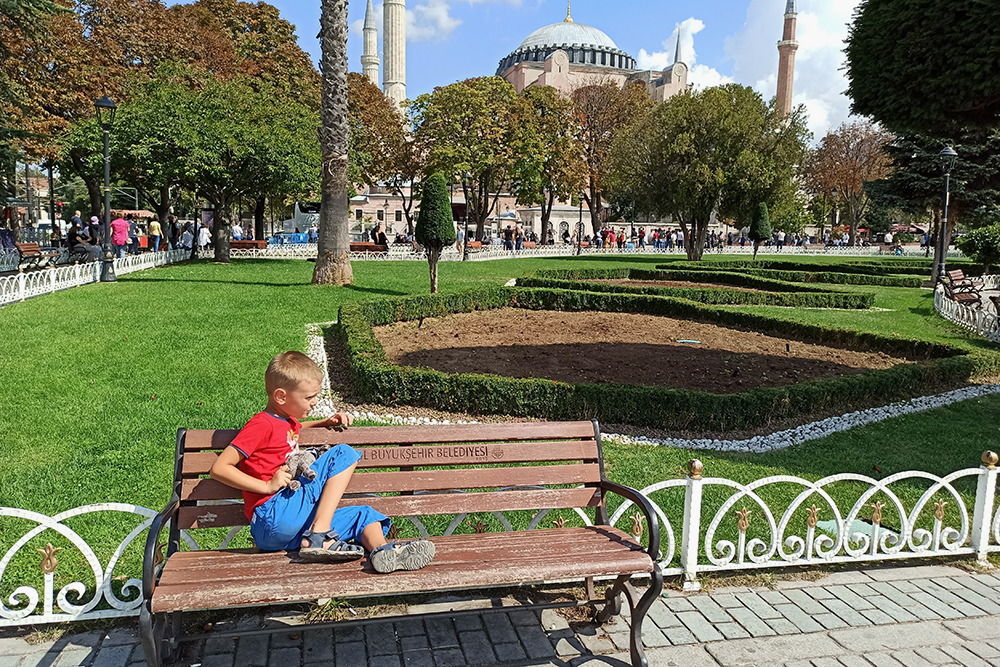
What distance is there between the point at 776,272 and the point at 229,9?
1133 inches

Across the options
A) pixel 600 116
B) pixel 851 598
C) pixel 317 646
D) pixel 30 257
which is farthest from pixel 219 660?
pixel 600 116

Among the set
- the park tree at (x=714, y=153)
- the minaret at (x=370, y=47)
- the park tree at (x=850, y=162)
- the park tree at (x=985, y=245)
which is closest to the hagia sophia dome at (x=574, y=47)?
the minaret at (x=370, y=47)

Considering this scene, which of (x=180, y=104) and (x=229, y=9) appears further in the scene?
(x=229, y=9)

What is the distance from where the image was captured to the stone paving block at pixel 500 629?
3.18 m

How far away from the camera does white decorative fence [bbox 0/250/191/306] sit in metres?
12.3

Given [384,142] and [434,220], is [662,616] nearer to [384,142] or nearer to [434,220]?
[434,220]

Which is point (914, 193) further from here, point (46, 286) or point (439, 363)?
point (46, 286)

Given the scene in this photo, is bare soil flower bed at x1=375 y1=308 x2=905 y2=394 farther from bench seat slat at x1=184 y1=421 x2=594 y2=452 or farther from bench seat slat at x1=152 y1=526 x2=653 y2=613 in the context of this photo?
bench seat slat at x1=152 y1=526 x2=653 y2=613

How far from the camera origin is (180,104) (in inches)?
831

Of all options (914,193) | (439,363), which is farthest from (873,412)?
(914,193)

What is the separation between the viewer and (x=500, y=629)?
3.27 m

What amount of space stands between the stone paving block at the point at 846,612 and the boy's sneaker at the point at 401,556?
208cm

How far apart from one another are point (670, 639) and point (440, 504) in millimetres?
1216

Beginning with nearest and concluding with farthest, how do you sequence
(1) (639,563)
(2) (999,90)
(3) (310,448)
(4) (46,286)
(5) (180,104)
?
(1) (639,563) < (3) (310,448) < (2) (999,90) < (4) (46,286) < (5) (180,104)
